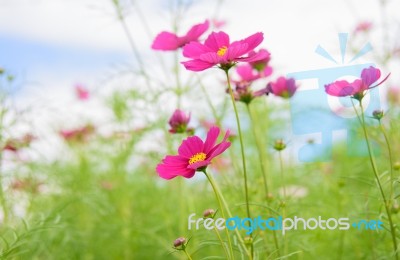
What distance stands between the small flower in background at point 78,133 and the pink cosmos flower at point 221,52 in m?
1.30

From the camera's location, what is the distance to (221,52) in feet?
2.17

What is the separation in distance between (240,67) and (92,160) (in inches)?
49.9

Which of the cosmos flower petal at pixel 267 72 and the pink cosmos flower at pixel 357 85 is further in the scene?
the cosmos flower petal at pixel 267 72

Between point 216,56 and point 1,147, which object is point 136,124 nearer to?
point 1,147

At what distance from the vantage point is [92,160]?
2033 mm

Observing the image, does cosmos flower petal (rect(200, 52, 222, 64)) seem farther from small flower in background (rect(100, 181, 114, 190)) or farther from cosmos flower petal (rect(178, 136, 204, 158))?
small flower in background (rect(100, 181, 114, 190))

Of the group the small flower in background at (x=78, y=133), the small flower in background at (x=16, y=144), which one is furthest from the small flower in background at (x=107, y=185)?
the small flower in background at (x=16, y=144)

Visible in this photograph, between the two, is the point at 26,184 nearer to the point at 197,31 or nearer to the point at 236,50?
the point at 197,31

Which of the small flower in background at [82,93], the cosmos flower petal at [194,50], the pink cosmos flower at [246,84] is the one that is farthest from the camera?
the small flower in background at [82,93]

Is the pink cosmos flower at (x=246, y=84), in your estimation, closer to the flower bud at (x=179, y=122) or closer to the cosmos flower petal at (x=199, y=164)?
the flower bud at (x=179, y=122)

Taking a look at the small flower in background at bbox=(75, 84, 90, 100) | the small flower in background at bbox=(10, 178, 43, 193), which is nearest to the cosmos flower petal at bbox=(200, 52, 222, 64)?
the small flower in background at bbox=(10, 178, 43, 193)

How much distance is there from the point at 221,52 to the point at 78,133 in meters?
1.32

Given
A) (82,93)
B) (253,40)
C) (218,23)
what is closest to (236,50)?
(253,40)

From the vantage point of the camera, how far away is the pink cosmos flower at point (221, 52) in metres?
0.62
